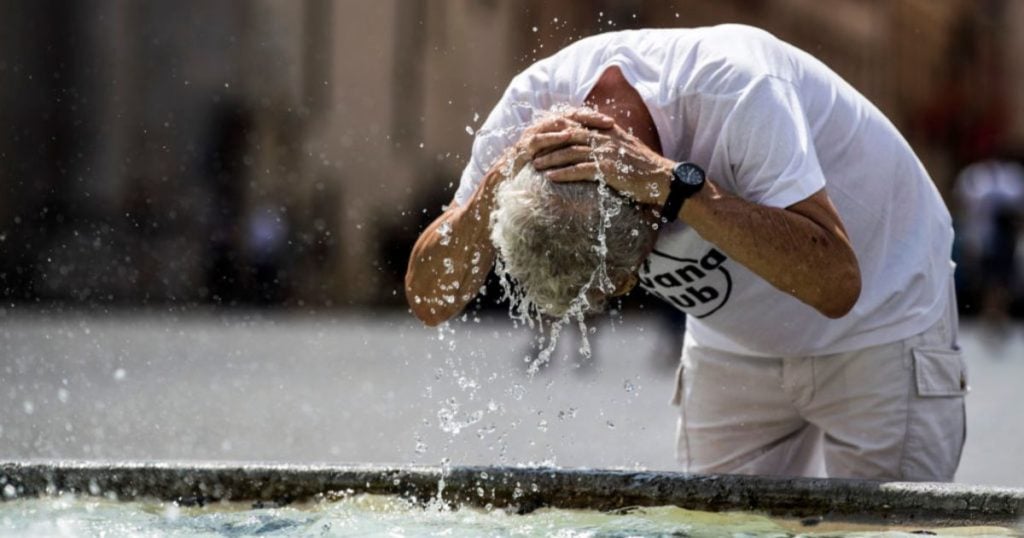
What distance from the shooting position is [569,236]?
10.2 ft

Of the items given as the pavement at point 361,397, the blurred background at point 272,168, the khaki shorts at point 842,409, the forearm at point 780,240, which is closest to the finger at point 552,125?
the forearm at point 780,240

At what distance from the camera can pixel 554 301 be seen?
3.22m

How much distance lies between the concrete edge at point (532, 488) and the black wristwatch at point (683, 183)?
502 mm

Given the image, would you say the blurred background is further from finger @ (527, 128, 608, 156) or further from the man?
finger @ (527, 128, 608, 156)

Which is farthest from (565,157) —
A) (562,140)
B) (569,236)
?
(569,236)

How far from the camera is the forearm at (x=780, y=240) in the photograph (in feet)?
10.2

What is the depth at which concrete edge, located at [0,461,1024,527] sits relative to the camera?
3.09 metres

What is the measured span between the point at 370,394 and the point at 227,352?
319cm

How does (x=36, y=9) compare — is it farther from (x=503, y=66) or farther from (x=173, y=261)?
(x=503, y=66)

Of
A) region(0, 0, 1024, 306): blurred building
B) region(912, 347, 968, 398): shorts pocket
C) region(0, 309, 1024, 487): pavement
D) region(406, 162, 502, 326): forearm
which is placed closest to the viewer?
region(406, 162, 502, 326): forearm

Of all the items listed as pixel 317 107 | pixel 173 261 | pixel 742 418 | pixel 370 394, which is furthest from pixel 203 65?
pixel 742 418

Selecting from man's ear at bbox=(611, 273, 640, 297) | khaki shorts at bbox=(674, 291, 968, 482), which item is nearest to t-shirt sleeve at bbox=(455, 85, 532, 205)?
man's ear at bbox=(611, 273, 640, 297)

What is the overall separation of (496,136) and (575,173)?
38 centimetres

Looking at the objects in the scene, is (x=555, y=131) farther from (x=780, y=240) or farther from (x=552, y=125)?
(x=780, y=240)
